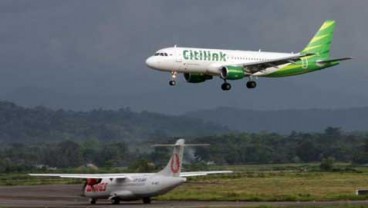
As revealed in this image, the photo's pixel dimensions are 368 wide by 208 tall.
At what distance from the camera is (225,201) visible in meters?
82.1

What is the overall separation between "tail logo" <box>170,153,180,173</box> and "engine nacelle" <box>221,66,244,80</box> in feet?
34.0

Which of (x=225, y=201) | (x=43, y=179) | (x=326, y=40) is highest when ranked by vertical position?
(x=326, y=40)

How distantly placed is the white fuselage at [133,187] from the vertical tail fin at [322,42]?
83.0 ft

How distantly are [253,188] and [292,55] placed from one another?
533 inches

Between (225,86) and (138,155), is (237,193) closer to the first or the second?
(225,86)

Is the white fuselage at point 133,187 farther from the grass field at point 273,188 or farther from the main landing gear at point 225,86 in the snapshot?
the main landing gear at point 225,86

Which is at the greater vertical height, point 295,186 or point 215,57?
point 215,57

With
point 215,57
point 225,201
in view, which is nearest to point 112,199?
point 225,201

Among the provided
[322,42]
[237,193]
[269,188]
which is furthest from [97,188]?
[322,42]

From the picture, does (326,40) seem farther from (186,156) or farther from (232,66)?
(186,156)

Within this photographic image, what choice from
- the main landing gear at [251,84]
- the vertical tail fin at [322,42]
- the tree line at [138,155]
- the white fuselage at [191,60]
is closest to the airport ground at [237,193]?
the main landing gear at [251,84]

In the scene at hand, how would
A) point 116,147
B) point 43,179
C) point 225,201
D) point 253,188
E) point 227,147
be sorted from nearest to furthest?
point 225,201 → point 253,188 → point 43,179 → point 116,147 → point 227,147

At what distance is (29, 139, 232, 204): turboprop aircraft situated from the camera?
276 feet

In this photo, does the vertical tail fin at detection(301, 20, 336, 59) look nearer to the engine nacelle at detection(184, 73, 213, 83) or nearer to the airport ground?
the airport ground
